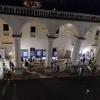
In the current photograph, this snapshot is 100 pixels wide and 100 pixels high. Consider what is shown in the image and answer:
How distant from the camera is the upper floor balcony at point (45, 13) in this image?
2594cm

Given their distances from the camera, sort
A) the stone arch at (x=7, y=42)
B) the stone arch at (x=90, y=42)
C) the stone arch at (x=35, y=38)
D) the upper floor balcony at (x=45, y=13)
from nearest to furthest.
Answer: the upper floor balcony at (x=45, y=13)
the stone arch at (x=7, y=42)
the stone arch at (x=35, y=38)
the stone arch at (x=90, y=42)

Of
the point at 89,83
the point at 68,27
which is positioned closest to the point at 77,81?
the point at 89,83

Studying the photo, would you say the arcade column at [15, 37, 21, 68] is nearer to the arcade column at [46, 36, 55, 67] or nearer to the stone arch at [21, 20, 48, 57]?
the arcade column at [46, 36, 55, 67]

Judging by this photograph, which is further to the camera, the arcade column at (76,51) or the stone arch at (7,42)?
the stone arch at (7,42)

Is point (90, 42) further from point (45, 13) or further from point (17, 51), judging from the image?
point (17, 51)

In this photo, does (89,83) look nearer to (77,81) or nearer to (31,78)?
(77,81)

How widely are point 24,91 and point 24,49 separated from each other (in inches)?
390

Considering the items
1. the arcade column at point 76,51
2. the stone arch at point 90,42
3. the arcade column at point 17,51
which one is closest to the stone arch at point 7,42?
the arcade column at point 17,51

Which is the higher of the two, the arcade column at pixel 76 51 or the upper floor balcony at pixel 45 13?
the upper floor balcony at pixel 45 13

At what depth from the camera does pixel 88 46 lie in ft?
122

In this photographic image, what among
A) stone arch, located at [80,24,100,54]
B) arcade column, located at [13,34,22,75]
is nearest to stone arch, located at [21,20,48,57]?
arcade column, located at [13,34,22,75]

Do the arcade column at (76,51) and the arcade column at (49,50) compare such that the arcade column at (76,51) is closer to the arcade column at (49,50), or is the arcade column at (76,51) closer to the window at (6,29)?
the arcade column at (49,50)

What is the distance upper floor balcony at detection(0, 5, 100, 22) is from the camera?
85.1 ft

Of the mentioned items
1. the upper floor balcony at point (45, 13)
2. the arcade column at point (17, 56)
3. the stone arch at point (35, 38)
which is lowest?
the arcade column at point (17, 56)
